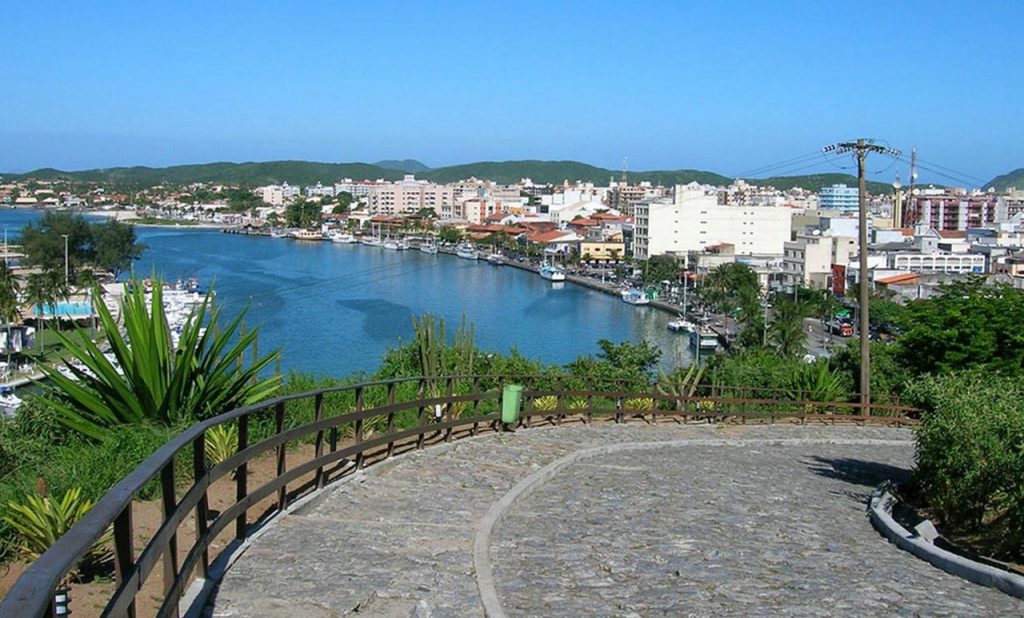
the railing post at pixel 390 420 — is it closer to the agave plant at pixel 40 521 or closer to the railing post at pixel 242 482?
the railing post at pixel 242 482

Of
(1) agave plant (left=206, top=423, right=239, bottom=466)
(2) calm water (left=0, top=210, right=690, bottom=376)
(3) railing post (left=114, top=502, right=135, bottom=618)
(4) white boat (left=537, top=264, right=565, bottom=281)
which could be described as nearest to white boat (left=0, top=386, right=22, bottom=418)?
(2) calm water (left=0, top=210, right=690, bottom=376)

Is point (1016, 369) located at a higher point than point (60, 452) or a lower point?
lower

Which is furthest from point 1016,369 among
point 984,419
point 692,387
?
point 984,419

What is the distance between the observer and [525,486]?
10.5 meters

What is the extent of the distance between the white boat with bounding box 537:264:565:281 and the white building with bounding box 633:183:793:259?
55.6 feet

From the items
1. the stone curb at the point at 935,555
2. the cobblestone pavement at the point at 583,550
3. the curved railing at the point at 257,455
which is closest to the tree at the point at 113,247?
the curved railing at the point at 257,455

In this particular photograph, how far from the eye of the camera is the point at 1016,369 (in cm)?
2658

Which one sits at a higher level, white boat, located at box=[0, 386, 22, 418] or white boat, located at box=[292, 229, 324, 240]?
white boat, located at box=[292, 229, 324, 240]

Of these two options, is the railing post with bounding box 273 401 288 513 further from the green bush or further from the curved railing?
the green bush

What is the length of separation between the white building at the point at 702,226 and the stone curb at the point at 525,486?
121555mm

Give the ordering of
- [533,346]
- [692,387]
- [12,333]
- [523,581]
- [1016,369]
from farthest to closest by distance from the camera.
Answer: [533,346], [12,333], [1016,369], [692,387], [523,581]

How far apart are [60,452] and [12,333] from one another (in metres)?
54.9

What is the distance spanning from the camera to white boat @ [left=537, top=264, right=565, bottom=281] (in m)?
122

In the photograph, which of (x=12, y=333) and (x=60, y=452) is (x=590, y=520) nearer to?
(x=60, y=452)
